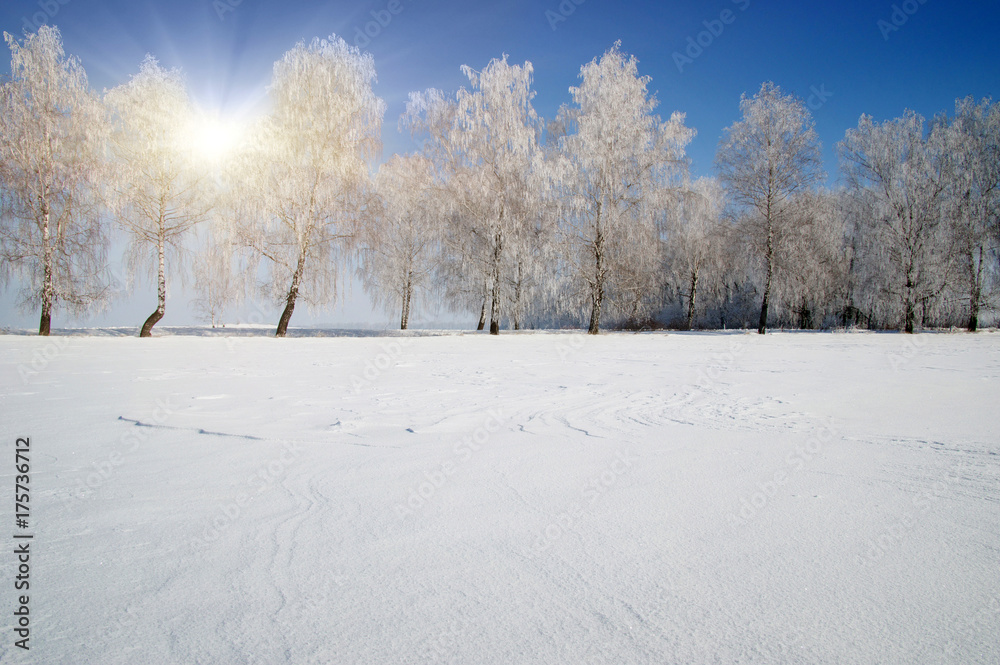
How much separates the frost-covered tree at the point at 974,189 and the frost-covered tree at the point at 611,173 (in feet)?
32.1

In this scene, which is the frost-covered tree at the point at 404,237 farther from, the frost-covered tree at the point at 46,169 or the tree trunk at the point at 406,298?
the frost-covered tree at the point at 46,169

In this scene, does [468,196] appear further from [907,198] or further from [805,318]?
[805,318]

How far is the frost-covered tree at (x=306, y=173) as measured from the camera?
12578 mm

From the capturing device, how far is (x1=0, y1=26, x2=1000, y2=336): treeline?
40.3 feet

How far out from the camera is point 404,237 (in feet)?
60.1

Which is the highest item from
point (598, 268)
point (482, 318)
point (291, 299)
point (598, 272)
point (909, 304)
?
point (598, 268)

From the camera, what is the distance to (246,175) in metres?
12.6

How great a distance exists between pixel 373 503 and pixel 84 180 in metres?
16.2

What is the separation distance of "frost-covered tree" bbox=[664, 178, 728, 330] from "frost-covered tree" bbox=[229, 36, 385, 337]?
46.0ft

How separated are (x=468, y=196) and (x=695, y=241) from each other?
13015 mm

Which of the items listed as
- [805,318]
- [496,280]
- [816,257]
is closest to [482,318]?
[496,280]

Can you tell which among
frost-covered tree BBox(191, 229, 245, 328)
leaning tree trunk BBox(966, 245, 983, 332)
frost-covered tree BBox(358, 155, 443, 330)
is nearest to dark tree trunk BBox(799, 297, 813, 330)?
leaning tree trunk BBox(966, 245, 983, 332)

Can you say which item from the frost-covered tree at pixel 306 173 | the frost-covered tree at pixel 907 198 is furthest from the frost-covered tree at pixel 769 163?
the frost-covered tree at pixel 306 173

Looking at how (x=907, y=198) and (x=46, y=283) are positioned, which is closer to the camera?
(x=46, y=283)
